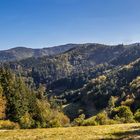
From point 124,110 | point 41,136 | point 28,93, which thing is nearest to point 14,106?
point 28,93

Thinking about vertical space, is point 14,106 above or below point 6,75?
below

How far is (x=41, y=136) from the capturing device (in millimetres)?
30484

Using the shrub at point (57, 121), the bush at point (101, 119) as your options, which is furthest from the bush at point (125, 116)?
the shrub at point (57, 121)

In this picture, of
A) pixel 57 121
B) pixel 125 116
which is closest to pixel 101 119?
pixel 57 121

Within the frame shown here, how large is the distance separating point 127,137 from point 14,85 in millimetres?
85080

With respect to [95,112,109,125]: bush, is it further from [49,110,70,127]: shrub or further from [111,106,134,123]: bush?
[49,110,70,127]: shrub

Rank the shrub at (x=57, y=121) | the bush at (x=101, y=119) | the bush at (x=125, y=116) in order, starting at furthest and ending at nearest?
the shrub at (x=57, y=121) < the bush at (x=125, y=116) < the bush at (x=101, y=119)

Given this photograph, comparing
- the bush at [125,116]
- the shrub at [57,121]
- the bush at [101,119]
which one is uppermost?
the bush at [101,119]

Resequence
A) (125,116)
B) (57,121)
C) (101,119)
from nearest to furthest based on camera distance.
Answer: (101,119), (57,121), (125,116)

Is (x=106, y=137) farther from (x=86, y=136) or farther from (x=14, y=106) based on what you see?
(x=14, y=106)

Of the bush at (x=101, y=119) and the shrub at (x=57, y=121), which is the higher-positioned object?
the bush at (x=101, y=119)

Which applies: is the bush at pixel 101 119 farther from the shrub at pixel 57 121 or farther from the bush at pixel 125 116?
the shrub at pixel 57 121

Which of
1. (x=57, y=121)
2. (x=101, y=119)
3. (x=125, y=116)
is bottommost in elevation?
(x=125, y=116)

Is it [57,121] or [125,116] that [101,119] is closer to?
[57,121]
